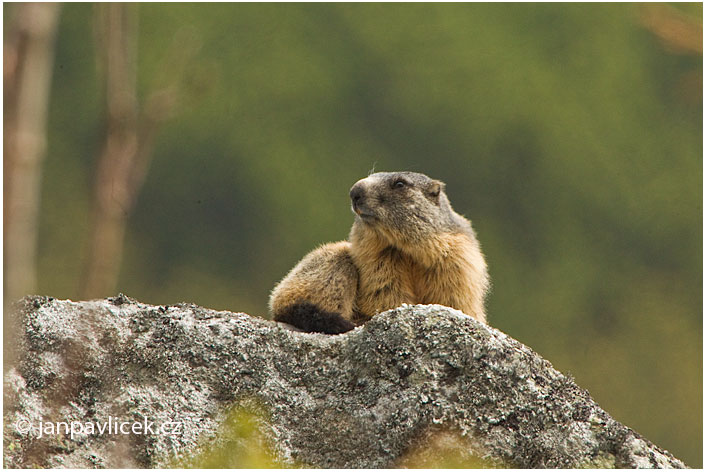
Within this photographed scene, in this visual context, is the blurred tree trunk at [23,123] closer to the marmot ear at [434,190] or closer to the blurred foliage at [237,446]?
the blurred foliage at [237,446]

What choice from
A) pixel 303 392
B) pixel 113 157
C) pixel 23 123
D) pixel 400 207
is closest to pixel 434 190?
pixel 400 207

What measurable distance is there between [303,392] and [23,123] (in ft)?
9.89

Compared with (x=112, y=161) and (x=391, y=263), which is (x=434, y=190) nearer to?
(x=391, y=263)

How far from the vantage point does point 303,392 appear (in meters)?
4.39

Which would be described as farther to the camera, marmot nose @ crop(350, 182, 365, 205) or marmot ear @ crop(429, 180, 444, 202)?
marmot ear @ crop(429, 180, 444, 202)

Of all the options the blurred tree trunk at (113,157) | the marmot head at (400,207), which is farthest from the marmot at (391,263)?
the blurred tree trunk at (113,157)

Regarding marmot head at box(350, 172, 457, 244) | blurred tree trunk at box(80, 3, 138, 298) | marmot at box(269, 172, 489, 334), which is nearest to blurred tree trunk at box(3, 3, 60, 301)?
blurred tree trunk at box(80, 3, 138, 298)

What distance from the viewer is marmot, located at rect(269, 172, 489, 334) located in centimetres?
602

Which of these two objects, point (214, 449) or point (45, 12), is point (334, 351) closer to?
point (214, 449)

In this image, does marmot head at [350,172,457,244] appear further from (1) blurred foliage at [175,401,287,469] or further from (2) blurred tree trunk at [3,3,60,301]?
(2) blurred tree trunk at [3,3,60,301]

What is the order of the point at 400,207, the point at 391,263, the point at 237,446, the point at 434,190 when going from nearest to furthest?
the point at 237,446, the point at 391,263, the point at 400,207, the point at 434,190

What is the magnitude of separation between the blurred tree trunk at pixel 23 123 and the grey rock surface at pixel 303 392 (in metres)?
2.58

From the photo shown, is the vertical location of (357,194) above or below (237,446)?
above

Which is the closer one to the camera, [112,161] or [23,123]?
[23,123]
